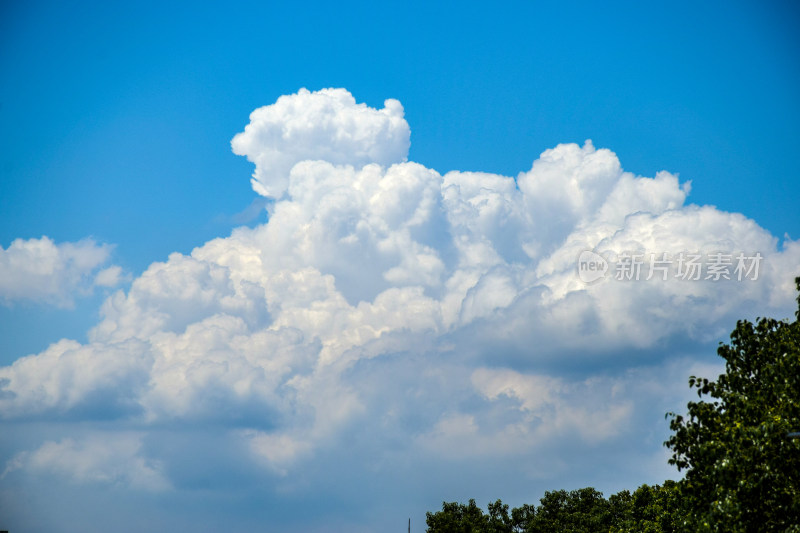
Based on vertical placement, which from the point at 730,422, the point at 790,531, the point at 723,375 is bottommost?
the point at 790,531

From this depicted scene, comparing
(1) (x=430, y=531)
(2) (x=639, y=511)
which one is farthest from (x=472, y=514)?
(2) (x=639, y=511)

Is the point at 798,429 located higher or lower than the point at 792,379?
lower

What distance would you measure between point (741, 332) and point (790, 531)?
8027mm

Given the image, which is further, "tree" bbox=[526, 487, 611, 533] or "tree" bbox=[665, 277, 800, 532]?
"tree" bbox=[526, 487, 611, 533]

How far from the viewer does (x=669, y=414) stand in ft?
92.4

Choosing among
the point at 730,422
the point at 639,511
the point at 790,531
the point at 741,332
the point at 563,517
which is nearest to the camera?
the point at 790,531

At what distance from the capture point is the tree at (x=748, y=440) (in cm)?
2342

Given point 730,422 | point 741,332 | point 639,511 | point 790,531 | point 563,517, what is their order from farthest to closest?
point 563,517 < point 639,511 < point 741,332 < point 730,422 < point 790,531

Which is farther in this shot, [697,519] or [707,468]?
[697,519]

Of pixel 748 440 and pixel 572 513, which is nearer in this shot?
pixel 748 440

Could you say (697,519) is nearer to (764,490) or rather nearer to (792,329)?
(764,490)

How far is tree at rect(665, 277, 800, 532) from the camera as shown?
2342 cm

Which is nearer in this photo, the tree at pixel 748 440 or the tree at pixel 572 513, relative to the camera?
the tree at pixel 748 440

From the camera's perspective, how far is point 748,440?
2370cm
